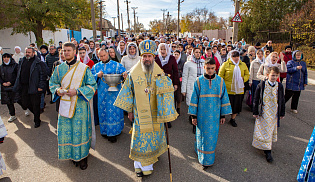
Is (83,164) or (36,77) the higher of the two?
(36,77)

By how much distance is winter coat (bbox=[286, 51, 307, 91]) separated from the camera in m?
6.27

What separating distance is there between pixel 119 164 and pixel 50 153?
60.6 inches

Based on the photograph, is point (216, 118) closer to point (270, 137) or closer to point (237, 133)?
point (270, 137)

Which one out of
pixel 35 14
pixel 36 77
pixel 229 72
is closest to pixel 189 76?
pixel 229 72

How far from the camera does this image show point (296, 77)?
20.7ft

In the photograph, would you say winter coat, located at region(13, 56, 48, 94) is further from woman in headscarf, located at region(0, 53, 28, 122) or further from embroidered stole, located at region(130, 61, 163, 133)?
embroidered stole, located at region(130, 61, 163, 133)

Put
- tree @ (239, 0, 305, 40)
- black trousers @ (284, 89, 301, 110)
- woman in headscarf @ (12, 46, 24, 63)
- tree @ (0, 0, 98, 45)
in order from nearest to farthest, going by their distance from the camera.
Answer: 1. black trousers @ (284, 89, 301, 110)
2. woman in headscarf @ (12, 46, 24, 63)
3. tree @ (0, 0, 98, 45)
4. tree @ (239, 0, 305, 40)

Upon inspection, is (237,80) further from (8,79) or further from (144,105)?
(8,79)

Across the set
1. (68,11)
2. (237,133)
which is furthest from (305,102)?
(68,11)

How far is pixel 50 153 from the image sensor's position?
429 centimetres

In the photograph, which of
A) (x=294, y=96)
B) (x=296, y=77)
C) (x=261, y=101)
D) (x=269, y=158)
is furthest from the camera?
(x=294, y=96)

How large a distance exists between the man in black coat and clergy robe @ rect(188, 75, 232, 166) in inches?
161

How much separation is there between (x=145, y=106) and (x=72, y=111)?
1262mm

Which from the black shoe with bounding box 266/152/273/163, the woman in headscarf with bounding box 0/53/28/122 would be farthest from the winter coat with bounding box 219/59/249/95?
the woman in headscarf with bounding box 0/53/28/122
